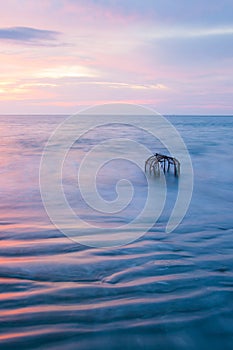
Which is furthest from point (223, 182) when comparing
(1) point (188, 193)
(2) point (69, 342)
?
(2) point (69, 342)

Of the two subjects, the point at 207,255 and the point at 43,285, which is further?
the point at 207,255

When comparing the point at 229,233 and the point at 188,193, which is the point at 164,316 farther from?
the point at 188,193

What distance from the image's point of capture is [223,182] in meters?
18.3

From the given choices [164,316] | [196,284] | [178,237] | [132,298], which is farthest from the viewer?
[178,237]

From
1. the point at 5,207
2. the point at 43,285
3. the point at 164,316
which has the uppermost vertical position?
the point at 5,207

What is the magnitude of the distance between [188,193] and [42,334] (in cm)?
1112

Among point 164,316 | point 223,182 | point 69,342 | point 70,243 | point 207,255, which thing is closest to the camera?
point 69,342

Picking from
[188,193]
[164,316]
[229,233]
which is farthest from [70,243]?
[188,193]

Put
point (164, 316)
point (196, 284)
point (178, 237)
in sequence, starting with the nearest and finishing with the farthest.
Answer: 1. point (164, 316)
2. point (196, 284)
3. point (178, 237)

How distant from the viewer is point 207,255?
8062 mm

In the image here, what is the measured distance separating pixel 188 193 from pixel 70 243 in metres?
7.88

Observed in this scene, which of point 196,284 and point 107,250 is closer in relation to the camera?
point 196,284

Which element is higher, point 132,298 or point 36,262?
point 36,262

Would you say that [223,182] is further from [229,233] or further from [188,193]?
[229,233]
